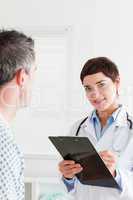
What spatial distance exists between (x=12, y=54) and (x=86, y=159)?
0.58m

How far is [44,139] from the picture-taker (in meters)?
2.51

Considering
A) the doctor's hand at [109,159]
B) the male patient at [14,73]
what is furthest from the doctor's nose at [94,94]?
the male patient at [14,73]

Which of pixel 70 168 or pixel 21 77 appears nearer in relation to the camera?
pixel 21 77

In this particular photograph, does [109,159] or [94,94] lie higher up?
[94,94]

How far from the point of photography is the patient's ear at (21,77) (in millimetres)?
1137

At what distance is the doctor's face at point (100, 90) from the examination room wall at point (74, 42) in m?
0.68

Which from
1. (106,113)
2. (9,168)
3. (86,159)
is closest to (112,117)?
(106,113)

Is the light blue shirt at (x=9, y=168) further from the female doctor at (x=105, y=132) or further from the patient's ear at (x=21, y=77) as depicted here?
the female doctor at (x=105, y=132)

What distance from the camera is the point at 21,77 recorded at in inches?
44.9

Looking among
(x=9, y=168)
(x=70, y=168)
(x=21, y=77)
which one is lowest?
(x=70, y=168)

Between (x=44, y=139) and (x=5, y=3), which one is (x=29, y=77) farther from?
(x=5, y=3)

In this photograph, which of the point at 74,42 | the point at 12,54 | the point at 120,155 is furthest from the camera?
the point at 74,42

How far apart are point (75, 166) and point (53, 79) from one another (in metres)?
1.02

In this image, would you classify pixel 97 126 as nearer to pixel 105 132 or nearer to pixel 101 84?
pixel 105 132
